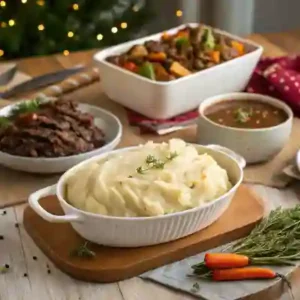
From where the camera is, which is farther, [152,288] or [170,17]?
[170,17]

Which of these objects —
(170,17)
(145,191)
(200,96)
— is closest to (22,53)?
(170,17)

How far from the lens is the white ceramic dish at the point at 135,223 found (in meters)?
1.09

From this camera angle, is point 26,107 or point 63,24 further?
point 63,24

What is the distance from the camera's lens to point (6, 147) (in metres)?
1.43

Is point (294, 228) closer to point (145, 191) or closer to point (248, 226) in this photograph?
point (248, 226)

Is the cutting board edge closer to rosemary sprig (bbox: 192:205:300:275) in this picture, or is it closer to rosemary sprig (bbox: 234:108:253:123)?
rosemary sprig (bbox: 192:205:300:275)

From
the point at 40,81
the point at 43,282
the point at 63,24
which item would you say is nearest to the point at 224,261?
the point at 43,282

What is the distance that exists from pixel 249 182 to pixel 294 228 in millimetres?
246

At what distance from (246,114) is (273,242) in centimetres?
42

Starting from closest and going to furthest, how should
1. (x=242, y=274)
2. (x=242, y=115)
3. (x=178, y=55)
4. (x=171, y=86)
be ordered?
(x=242, y=274)
(x=242, y=115)
(x=171, y=86)
(x=178, y=55)

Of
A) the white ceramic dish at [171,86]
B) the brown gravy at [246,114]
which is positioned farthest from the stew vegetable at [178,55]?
the brown gravy at [246,114]

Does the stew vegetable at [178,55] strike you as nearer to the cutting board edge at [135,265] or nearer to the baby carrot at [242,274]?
the cutting board edge at [135,265]

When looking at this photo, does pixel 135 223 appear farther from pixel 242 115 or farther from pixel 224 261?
pixel 242 115

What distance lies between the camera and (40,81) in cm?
181
